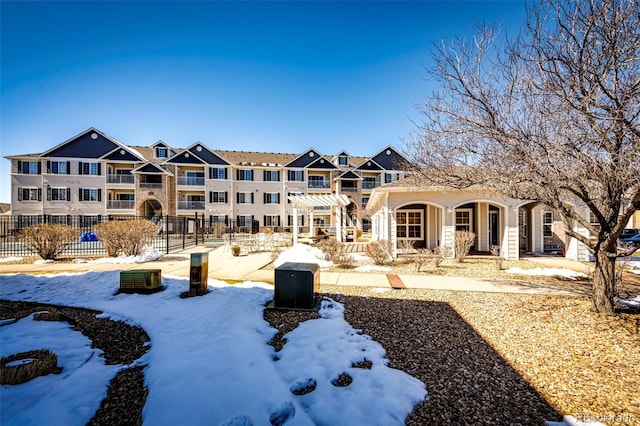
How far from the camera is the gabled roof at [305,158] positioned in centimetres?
3578

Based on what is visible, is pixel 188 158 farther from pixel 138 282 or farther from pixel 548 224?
pixel 548 224

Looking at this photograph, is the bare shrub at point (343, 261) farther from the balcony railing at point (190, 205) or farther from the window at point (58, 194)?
the window at point (58, 194)

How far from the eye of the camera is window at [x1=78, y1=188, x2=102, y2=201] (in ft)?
100

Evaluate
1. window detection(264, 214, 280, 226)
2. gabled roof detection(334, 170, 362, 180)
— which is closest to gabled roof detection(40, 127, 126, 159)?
window detection(264, 214, 280, 226)

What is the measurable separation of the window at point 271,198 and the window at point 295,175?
269 centimetres

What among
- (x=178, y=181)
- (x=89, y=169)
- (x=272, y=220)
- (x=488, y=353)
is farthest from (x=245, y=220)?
(x=488, y=353)

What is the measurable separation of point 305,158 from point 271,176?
16.7ft

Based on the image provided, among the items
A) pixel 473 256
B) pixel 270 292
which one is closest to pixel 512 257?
pixel 473 256

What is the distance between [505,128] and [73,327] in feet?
28.4

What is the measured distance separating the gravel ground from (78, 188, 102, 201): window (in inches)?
1236

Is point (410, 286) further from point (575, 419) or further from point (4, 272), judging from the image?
point (4, 272)

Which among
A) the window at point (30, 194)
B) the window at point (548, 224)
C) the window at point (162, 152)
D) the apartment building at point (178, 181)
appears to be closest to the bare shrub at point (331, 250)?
the window at point (548, 224)

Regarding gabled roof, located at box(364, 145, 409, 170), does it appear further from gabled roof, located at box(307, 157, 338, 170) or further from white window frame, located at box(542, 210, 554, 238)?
white window frame, located at box(542, 210, 554, 238)

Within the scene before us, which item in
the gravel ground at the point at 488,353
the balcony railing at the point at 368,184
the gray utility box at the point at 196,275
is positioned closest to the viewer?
the gravel ground at the point at 488,353
